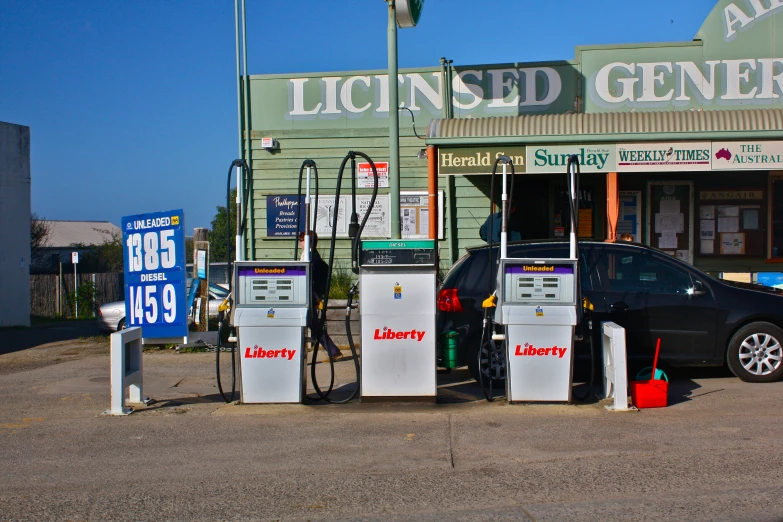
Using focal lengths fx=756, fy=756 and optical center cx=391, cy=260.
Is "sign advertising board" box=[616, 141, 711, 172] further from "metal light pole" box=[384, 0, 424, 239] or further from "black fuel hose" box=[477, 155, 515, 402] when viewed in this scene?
"black fuel hose" box=[477, 155, 515, 402]

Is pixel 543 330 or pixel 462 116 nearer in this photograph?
pixel 543 330

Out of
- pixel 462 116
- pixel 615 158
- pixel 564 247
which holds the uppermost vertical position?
pixel 462 116

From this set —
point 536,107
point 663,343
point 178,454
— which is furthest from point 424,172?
point 178,454

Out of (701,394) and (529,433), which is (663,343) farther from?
(529,433)

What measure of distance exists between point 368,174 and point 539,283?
779 centimetres

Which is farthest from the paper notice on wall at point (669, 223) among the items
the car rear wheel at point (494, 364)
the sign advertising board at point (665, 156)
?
the car rear wheel at point (494, 364)

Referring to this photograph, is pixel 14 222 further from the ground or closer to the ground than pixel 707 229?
further from the ground

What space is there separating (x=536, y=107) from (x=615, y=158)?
280 centimetres

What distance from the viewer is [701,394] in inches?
320

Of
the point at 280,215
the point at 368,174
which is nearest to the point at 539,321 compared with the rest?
the point at 368,174

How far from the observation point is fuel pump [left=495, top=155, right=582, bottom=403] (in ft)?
24.6

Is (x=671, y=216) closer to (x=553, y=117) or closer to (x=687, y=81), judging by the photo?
(x=687, y=81)

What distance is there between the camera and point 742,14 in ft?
45.0

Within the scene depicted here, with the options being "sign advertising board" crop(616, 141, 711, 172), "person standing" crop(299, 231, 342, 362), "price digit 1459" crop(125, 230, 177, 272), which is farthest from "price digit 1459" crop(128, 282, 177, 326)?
"sign advertising board" crop(616, 141, 711, 172)
